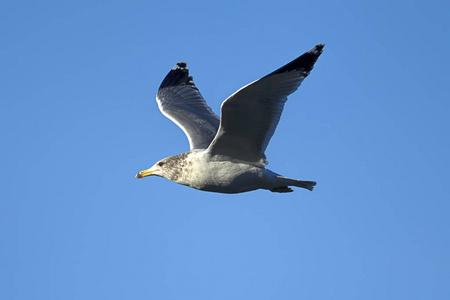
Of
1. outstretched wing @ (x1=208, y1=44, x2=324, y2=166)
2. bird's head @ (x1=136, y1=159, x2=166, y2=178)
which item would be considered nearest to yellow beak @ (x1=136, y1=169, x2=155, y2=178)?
bird's head @ (x1=136, y1=159, x2=166, y2=178)

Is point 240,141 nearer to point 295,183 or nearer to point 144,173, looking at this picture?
point 295,183

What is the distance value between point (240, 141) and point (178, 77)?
5.55 metres

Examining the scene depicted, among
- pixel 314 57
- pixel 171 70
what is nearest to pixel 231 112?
pixel 314 57

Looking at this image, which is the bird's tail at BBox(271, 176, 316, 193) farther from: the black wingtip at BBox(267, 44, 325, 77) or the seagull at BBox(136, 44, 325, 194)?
the black wingtip at BBox(267, 44, 325, 77)

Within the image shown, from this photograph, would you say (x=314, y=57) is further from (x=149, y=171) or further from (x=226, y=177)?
(x=149, y=171)

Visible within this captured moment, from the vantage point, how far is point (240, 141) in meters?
10.8

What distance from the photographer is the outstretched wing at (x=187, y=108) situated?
13.1 meters

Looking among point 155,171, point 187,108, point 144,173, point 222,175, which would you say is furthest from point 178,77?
point 222,175

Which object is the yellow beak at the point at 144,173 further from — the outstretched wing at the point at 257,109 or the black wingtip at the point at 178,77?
the black wingtip at the point at 178,77

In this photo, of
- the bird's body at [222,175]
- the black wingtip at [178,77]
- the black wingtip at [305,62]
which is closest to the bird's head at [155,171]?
the bird's body at [222,175]

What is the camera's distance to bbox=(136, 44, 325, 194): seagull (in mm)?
9820

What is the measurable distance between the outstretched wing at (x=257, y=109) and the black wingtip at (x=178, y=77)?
16.6ft

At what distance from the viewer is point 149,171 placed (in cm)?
1238

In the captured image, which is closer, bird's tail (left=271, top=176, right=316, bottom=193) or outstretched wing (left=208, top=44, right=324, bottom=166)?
outstretched wing (left=208, top=44, right=324, bottom=166)
